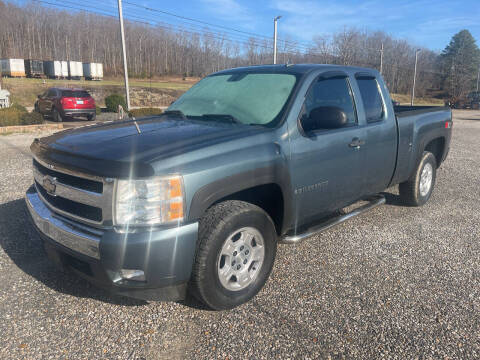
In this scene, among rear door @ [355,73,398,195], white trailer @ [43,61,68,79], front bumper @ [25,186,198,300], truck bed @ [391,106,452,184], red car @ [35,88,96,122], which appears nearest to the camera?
front bumper @ [25,186,198,300]

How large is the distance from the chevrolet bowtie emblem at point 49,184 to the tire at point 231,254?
3.60ft

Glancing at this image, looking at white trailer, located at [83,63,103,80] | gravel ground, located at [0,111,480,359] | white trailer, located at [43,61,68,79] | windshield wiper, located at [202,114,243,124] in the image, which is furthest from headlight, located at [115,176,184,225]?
white trailer, located at [83,63,103,80]

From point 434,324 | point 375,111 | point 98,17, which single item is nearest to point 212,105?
point 375,111

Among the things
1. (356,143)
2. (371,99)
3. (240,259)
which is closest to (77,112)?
(371,99)

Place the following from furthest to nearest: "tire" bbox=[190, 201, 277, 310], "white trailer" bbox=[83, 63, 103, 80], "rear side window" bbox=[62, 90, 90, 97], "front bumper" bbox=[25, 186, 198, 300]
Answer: "white trailer" bbox=[83, 63, 103, 80] < "rear side window" bbox=[62, 90, 90, 97] < "tire" bbox=[190, 201, 277, 310] < "front bumper" bbox=[25, 186, 198, 300]

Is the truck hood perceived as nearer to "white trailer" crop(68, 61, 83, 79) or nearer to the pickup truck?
the pickup truck

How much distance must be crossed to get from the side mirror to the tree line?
7190 cm

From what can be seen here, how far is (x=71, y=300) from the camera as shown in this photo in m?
3.01

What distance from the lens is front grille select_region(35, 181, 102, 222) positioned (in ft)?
8.00

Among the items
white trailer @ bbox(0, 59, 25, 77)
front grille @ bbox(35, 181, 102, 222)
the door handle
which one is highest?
white trailer @ bbox(0, 59, 25, 77)

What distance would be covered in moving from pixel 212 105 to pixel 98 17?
9652 cm

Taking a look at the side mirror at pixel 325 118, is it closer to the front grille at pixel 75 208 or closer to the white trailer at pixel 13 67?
the front grille at pixel 75 208

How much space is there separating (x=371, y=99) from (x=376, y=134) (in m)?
0.45

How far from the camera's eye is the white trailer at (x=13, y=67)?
48844 millimetres
